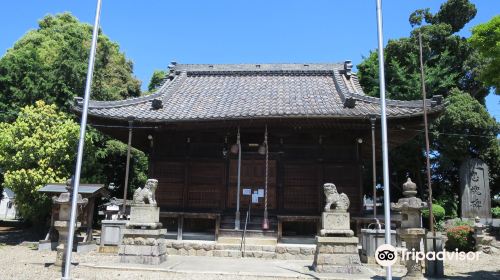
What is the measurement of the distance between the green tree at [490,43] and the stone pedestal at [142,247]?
9847 mm

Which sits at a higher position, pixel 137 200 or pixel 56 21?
pixel 56 21

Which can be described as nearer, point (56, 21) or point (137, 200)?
point (137, 200)

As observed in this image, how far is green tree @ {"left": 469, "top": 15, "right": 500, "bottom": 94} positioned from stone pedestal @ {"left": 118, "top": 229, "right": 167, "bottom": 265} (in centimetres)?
985

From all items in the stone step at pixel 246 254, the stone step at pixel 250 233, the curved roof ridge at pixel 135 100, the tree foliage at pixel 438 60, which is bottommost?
the stone step at pixel 246 254

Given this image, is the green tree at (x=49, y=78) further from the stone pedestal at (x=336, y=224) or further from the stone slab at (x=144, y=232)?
the stone pedestal at (x=336, y=224)

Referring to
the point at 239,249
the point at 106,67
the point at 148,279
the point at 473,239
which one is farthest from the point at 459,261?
the point at 106,67

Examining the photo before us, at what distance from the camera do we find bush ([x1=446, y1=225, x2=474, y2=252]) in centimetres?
1656

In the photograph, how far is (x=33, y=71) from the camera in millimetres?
22344

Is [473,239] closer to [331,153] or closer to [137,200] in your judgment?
[331,153]

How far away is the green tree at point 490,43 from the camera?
9.82m

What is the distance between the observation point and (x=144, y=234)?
11125mm

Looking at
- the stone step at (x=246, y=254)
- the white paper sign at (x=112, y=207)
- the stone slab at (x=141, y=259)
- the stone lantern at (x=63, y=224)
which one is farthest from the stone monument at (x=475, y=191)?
the stone lantern at (x=63, y=224)

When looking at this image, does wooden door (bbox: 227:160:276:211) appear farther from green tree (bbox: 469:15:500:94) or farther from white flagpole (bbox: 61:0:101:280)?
green tree (bbox: 469:15:500:94)

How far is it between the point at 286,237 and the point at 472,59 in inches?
777
